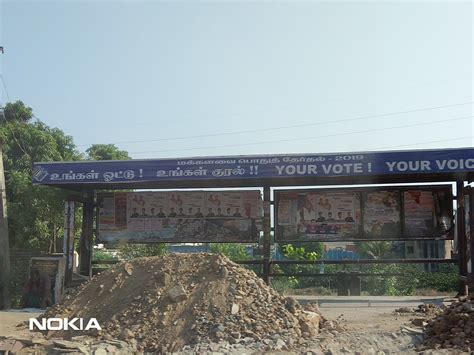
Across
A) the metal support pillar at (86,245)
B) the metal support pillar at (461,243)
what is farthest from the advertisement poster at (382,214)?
the metal support pillar at (86,245)

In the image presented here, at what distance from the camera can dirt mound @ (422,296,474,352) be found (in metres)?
8.67

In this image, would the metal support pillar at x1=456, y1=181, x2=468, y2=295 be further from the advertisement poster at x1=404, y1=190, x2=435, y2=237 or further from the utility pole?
the utility pole

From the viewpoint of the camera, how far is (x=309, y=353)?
8.45 meters

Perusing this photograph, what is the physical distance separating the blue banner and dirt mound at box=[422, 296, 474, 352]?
14.0 ft

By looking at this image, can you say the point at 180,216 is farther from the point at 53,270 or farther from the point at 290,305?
the point at 290,305

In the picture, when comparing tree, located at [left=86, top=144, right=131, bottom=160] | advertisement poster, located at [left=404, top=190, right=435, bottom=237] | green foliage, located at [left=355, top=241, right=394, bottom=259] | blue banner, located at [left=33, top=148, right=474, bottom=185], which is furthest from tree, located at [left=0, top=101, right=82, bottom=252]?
green foliage, located at [left=355, top=241, right=394, bottom=259]

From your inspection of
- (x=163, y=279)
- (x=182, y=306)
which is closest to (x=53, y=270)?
(x=163, y=279)

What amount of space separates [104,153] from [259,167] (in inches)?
544

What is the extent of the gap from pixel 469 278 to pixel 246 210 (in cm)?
636

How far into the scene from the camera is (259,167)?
14125mm

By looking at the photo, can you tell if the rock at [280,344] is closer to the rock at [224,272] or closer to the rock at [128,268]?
the rock at [224,272]

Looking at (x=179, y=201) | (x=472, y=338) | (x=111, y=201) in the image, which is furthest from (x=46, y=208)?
(x=472, y=338)

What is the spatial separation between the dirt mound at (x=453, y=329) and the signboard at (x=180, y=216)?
7.38 metres

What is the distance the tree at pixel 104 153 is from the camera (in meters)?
26.0
